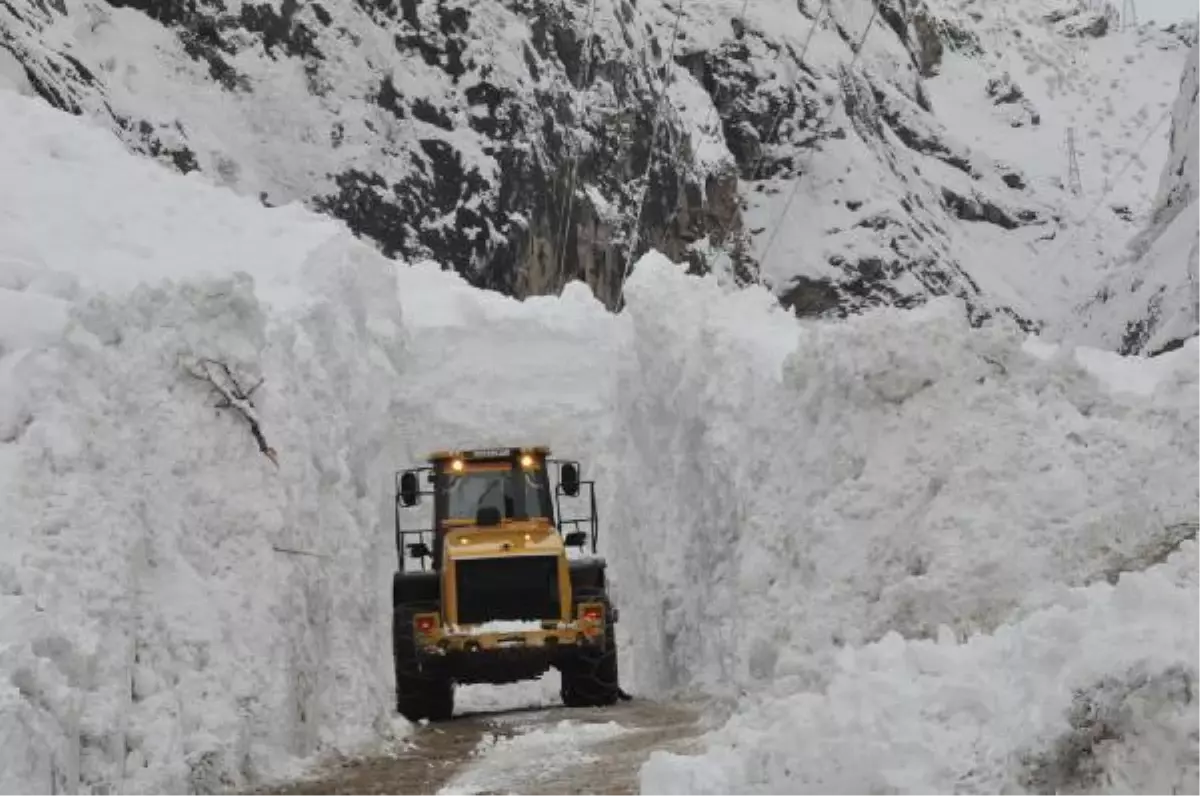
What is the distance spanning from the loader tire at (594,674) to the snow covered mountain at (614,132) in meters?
12.2

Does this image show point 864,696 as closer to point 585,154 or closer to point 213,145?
point 213,145

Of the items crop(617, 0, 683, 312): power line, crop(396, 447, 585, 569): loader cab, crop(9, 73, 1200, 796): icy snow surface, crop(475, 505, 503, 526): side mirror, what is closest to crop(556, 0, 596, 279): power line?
crop(617, 0, 683, 312): power line

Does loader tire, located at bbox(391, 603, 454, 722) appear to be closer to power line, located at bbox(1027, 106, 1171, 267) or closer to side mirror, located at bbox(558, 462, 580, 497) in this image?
side mirror, located at bbox(558, 462, 580, 497)

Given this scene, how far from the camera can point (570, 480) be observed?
48.4 ft

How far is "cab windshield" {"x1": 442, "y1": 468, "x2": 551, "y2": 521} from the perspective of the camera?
16078 mm

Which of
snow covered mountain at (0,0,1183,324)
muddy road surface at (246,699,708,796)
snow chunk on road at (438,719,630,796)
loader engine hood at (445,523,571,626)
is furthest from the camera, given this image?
snow covered mountain at (0,0,1183,324)

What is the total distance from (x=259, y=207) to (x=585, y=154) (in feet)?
62.6

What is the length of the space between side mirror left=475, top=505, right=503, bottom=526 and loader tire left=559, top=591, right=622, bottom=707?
128cm

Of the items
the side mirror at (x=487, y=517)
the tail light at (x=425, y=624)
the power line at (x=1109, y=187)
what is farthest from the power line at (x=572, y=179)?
the tail light at (x=425, y=624)

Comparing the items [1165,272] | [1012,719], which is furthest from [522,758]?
[1165,272]

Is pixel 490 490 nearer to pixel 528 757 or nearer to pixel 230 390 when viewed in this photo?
pixel 230 390

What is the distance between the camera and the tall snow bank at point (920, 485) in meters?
10.1

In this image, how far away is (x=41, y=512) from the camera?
320 inches

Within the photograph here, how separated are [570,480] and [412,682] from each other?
2.59 metres
